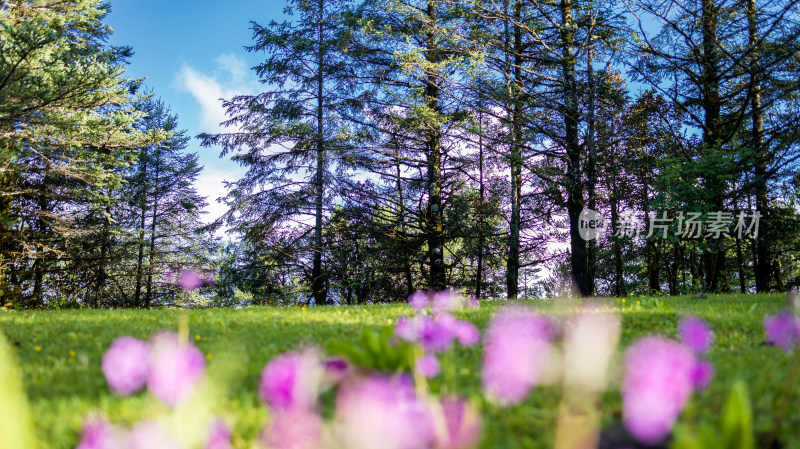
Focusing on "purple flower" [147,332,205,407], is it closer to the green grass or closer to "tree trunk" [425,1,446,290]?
the green grass

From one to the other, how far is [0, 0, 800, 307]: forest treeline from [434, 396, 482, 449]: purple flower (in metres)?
10.2

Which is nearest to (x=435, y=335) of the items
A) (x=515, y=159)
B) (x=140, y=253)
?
(x=515, y=159)

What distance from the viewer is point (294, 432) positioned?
1436mm

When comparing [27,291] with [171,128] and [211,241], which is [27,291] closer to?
[211,241]

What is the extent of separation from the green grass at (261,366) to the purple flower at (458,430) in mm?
283

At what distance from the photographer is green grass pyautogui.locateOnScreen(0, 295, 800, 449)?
6.18 feet

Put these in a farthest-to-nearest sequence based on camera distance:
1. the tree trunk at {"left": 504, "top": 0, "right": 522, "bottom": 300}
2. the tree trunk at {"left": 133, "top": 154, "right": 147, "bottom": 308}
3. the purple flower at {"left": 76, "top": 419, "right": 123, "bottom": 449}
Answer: the tree trunk at {"left": 133, "top": 154, "right": 147, "bottom": 308}
the tree trunk at {"left": 504, "top": 0, "right": 522, "bottom": 300}
the purple flower at {"left": 76, "top": 419, "right": 123, "bottom": 449}

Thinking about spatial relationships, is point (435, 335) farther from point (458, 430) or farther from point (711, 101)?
point (711, 101)

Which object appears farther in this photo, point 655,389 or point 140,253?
point 140,253

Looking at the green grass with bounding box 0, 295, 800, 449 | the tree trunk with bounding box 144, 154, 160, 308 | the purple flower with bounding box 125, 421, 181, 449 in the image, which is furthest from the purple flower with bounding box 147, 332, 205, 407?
the tree trunk with bounding box 144, 154, 160, 308

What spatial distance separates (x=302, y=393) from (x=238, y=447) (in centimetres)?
57

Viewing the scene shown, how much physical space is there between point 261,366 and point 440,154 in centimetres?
1348

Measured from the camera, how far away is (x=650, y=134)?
53.2 feet

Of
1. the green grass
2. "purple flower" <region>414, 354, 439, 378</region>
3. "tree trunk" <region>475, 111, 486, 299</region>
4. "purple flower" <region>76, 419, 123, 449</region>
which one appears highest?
"tree trunk" <region>475, 111, 486, 299</region>
